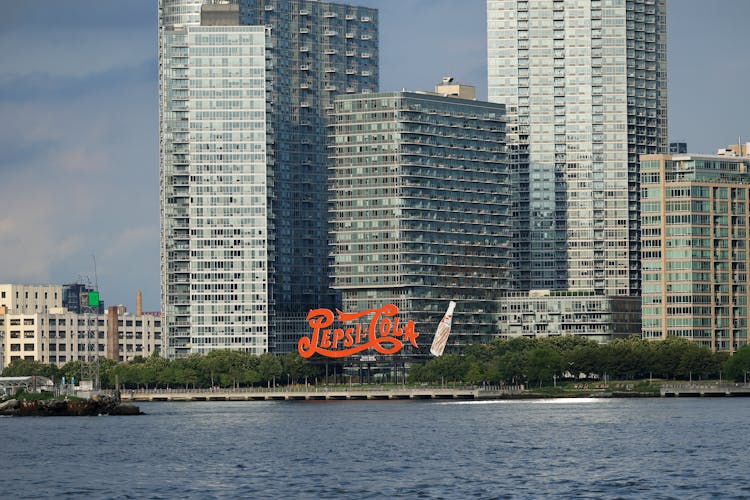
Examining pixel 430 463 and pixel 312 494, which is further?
pixel 430 463

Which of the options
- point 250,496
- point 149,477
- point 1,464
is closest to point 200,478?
point 149,477

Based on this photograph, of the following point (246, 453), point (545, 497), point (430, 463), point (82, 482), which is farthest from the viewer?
point (246, 453)

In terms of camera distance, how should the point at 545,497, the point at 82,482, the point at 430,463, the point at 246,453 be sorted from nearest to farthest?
the point at 545,497 < the point at 82,482 < the point at 430,463 < the point at 246,453

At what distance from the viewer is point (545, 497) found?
13700 cm

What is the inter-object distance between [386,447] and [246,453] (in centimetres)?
1563

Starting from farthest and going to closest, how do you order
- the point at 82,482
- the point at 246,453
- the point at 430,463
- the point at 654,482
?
the point at 246,453 → the point at 430,463 → the point at 82,482 → the point at 654,482

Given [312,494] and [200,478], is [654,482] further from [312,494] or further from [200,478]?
[200,478]

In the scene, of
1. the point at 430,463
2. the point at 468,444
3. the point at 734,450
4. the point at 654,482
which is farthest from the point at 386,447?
the point at 654,482

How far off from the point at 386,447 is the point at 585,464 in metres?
34.5

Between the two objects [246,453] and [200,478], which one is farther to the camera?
[246,453]

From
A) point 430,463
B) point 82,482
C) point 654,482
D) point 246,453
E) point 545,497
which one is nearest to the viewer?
point 545,497

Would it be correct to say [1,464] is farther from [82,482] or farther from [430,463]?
[430,463]

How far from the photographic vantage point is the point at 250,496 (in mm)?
140625

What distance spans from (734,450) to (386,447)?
38.4 metres
